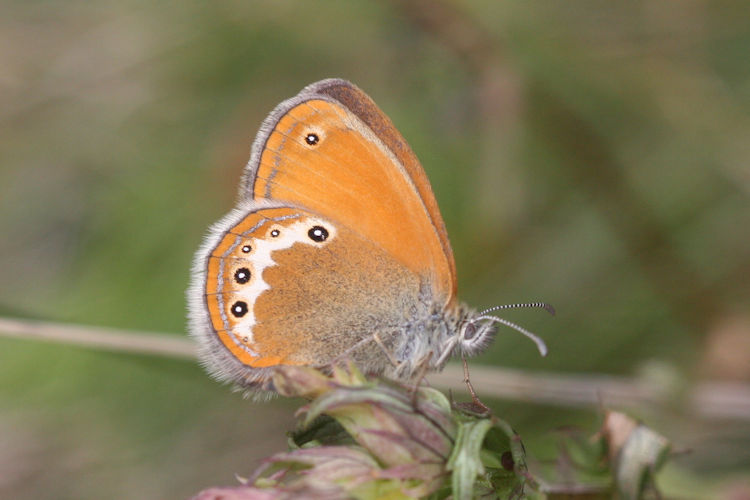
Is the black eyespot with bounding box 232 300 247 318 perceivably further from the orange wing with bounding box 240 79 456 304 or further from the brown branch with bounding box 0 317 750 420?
the brown branch with bounding box 0 317 750 420

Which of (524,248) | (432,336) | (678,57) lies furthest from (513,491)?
(678,57)

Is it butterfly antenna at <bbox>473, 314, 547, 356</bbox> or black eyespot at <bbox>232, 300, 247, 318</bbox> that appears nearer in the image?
butterfly antenna at <bbox>473, 314, 547, 356</bbox>

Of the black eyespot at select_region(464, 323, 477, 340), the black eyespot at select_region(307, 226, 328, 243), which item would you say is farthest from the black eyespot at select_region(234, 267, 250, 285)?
the black eyespot at select_region(464, 323, 477, 340)

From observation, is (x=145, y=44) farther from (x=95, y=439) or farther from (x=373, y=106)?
(x=373, y=106)

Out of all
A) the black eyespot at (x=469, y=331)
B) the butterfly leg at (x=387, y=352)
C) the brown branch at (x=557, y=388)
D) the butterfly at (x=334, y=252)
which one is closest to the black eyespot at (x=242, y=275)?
the butterfly at (x=334, y=252)

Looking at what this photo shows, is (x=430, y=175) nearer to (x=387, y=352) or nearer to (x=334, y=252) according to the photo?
(x=334, y=252)

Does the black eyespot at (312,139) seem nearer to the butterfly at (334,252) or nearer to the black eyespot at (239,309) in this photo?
the butterfly at (334,252)

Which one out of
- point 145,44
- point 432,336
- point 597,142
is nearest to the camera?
point 432,336

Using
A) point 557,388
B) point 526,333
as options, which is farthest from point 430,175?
point 526,333
